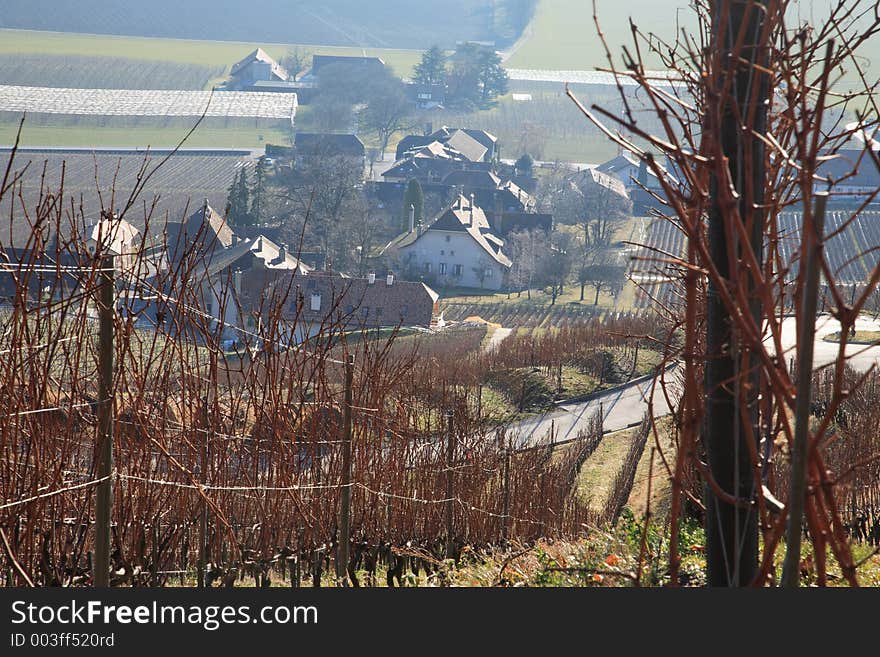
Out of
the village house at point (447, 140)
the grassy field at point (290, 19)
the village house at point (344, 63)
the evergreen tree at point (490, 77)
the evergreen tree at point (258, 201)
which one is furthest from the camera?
the grassy field at point (290, 19)

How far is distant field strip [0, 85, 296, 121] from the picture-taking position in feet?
222

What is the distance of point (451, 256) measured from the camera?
41.4 metres

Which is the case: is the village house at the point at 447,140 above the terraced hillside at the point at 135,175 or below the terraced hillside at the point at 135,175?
above

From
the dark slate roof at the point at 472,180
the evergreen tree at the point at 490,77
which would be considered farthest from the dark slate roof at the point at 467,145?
the evergreen tree at the point at 490,77

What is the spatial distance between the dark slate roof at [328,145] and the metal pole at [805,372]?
54.2 metres

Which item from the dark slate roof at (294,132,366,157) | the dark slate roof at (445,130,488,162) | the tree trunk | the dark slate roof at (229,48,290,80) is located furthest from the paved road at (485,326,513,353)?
the dark slate roof at (229,48,290,80)

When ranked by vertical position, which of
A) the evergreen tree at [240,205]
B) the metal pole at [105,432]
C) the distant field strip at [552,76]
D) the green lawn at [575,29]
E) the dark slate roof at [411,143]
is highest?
the green lawn at [575,29]

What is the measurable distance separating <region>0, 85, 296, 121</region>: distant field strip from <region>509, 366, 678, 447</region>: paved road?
176 feet

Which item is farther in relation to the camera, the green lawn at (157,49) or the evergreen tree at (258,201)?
the green lawn at (157,49)

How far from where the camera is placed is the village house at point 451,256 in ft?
133

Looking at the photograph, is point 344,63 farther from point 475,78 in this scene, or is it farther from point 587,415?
point 587,415

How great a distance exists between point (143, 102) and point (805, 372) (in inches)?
2947

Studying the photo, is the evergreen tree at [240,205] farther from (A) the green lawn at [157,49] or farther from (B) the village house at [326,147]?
(A) the green lawn at [157,49]

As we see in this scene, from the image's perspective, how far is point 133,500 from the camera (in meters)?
4.14
